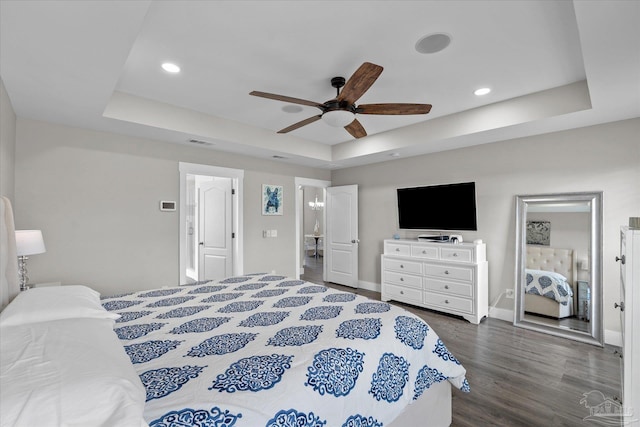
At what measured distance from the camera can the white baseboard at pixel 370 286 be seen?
5387mm

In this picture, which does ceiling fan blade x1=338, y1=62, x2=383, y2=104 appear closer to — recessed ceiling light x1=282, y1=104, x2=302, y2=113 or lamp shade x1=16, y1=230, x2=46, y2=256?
recessed ceiling light x1=282, y1=104, x2=302, y2=113

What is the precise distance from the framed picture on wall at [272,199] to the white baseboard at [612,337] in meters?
4.59

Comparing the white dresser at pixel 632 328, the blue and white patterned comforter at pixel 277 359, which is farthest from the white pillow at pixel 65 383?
the white dresser at pixel 632 328

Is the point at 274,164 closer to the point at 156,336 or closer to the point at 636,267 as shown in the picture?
the point at 156,336

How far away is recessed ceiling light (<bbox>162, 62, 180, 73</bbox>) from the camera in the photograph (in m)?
2.57

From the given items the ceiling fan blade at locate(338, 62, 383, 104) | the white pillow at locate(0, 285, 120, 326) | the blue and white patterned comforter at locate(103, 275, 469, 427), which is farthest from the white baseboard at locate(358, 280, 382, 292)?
the white pillow at locate(0, 285, 120, 326)

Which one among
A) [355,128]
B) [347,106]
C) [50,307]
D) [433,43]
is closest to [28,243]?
[50,307]

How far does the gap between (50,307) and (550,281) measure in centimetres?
472

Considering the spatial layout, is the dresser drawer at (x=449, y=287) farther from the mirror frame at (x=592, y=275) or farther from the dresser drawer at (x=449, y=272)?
the mirror frame at (x=592, y=275)

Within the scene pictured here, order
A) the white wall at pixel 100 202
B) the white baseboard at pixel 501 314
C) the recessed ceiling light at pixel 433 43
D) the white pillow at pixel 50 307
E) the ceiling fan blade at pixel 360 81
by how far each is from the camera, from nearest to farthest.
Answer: the white pillow at pixel 50 307 < the ceiling fan blade at pixel 360 81 < the recessed ceiling light at pixel 433 43 < the white wall at pixel 100 202 < the white baseboard at pixel 501 314

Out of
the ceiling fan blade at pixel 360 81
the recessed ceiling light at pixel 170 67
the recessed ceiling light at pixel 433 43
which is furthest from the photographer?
the recessed ceiling light at pixel 170 67

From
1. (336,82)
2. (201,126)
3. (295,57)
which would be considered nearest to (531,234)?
(336,82)

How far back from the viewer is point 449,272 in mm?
4078

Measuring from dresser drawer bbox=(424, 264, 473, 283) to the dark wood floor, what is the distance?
2.00 ft
